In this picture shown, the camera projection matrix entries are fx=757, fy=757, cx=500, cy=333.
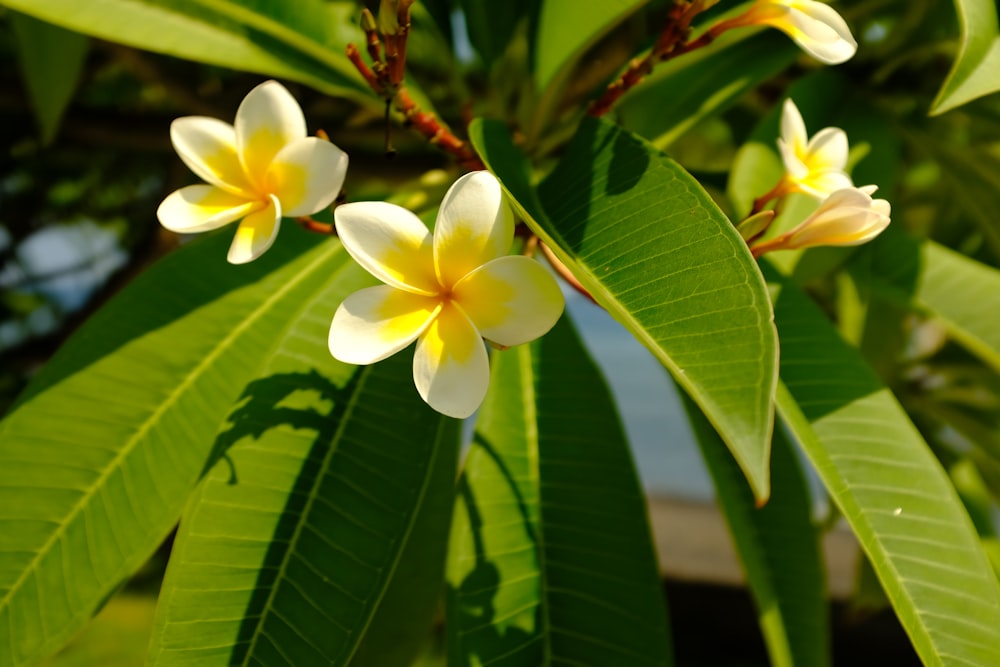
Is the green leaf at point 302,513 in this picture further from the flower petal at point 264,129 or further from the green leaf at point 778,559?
the green leaf at point 778,559

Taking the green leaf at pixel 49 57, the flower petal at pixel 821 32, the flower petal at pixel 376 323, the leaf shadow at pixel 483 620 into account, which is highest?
the green leaf at pixel 49 57

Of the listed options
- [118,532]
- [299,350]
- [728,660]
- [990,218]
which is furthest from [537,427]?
[728,660]

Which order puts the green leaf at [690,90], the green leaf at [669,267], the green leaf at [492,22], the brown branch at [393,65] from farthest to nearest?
1. the green leaf at [492,22]
2. the green leaf at [690,90]
3. the brown branch at [393,65]
4. the green leaf at [669,267]

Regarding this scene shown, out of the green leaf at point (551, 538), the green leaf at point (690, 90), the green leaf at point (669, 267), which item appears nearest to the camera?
the green leaf at point (669, 267)

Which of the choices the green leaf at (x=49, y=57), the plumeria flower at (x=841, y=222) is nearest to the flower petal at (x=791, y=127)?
the plumeria flower at (x=841, y=222)

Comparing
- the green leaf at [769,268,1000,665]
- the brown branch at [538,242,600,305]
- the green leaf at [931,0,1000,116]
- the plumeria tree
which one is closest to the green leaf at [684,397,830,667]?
the plumeria tree

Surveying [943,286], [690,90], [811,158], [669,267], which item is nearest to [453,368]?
[669,267]

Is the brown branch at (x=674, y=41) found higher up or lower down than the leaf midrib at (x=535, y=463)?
higher up

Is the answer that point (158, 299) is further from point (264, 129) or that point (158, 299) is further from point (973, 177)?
point (973, 177)

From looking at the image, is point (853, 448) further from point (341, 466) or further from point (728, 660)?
point (728, 660)
